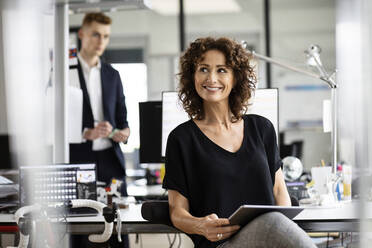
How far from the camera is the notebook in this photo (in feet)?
7.55

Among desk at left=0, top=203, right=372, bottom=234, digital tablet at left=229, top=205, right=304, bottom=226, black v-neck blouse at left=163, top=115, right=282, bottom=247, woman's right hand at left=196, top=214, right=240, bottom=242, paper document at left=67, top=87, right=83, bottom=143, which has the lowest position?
desk at left=0, top=203, right=372, bottom=234

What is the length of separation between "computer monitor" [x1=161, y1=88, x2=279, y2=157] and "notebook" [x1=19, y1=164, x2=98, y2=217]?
0.53 m

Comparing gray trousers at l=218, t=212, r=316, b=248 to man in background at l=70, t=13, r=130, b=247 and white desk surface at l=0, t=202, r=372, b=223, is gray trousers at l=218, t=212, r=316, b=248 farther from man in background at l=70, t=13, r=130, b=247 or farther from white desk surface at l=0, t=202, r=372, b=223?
man in background at l=70, t=13, r=130, b=247

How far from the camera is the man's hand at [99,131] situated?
10.7 ft

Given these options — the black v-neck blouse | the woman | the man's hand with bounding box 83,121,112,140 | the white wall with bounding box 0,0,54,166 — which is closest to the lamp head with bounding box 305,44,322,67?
the woman

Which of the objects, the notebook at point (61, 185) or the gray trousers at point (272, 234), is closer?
the gray trousers at point (272, 234)

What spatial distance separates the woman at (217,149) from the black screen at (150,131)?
2.51 feet

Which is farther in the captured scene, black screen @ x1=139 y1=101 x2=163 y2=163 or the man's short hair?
the man's short hair

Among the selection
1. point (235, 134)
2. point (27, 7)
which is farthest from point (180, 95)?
point (27, 7)

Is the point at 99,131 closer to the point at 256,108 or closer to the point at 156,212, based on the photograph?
the point at 256,108

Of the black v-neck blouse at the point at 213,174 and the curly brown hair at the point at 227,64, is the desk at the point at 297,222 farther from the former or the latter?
the curly brown hair at the point at 227,64

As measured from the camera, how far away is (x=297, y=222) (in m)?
2.26

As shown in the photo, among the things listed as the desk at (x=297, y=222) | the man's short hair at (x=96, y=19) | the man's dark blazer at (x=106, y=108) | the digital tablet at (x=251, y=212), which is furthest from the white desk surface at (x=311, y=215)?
the man's short hair at (x=96, y=19)

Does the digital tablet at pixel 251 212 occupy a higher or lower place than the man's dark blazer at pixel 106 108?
lower
